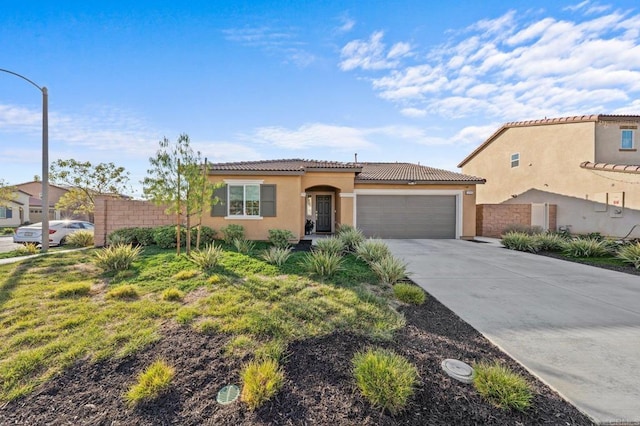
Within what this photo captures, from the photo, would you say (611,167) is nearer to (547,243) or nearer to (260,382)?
(547,243)

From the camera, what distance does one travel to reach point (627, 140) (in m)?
15.7

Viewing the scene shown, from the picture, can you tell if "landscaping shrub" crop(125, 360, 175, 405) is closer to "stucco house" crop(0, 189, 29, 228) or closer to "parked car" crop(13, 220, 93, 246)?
"parked car" crop(13, 220, 93, 246)

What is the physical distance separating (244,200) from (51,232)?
10.2 metres

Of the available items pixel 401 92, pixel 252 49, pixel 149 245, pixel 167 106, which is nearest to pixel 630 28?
pixel 401 92

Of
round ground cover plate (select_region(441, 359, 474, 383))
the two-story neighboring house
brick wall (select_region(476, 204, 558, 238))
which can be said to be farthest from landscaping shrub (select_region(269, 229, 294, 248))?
the two-story neighboring house

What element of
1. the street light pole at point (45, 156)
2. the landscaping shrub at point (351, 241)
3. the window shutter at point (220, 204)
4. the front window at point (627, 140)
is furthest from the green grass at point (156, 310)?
the front window at point (627, 140)

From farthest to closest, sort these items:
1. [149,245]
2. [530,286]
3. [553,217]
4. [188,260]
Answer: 1. [553,217]
2. [149,245]
3. [188,260]
4. [530,286]

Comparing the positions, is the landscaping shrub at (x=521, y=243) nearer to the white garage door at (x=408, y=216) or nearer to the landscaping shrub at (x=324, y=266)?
the white garage door at (x=408, y=216)

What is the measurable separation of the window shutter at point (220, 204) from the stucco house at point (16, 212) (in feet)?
112

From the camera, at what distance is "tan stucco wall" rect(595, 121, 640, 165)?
15438mm

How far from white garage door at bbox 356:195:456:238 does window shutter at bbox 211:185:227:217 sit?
283 inches

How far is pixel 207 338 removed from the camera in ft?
12.6

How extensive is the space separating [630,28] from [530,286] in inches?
381

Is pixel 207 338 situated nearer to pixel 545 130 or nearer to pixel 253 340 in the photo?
pixel 253 340
